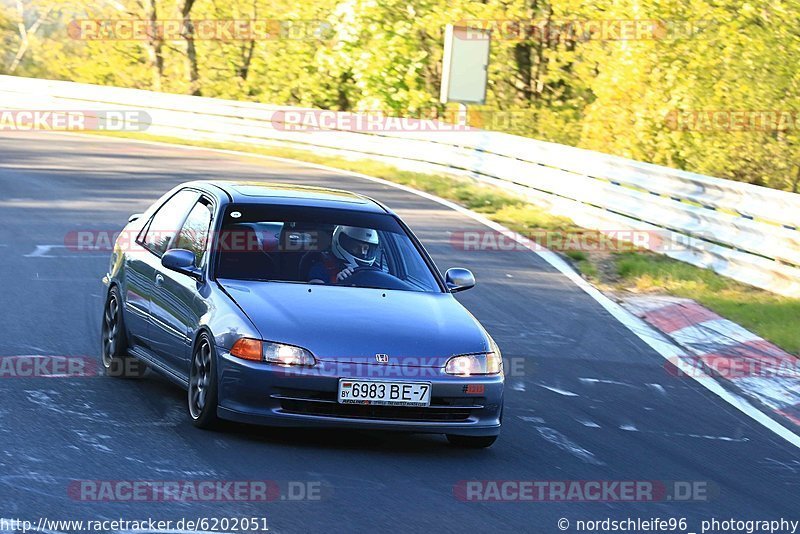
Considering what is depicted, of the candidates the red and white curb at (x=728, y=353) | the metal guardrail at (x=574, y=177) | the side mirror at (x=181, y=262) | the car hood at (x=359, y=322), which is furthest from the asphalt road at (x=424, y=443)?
the metal guardrail at (x=574, y=177)

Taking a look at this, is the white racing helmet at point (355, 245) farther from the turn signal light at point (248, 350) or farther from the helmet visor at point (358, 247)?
the turn signal light at point (248, 350)

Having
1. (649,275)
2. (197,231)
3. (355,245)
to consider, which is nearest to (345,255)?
(355,245)

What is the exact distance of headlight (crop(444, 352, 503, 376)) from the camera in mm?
7680

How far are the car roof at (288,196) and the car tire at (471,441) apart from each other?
1748 millimetres

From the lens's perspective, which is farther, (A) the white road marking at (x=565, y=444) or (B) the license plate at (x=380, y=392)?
(A) the white road marking at (x=565, y=444)

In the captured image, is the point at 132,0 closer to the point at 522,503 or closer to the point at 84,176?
the point at 84,176

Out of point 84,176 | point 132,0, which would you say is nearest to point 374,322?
point 84,176

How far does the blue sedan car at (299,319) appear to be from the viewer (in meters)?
7.48

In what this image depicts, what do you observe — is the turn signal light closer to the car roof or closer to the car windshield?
the car windshield

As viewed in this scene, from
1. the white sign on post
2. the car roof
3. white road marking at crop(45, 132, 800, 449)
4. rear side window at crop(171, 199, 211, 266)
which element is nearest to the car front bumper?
rear side window at crop(171, 199, 211, 266)

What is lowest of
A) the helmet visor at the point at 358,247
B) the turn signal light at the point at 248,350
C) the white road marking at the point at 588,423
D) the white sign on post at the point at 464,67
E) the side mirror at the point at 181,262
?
the white road marking at the point at 588,423

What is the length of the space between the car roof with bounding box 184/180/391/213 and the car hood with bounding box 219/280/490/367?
0.72 m

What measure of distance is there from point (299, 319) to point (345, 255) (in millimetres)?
1170

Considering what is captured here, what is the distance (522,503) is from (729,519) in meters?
1.00
